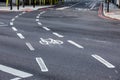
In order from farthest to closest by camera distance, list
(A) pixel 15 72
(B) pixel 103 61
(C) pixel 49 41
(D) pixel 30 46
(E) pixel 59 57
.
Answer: (C) pixel 49 41
(D) pixel 30 46
(E) pixel 59 57
(B) pixel 103 61
(A) pixel 15 72

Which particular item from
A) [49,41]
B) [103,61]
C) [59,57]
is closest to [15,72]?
[59,57]

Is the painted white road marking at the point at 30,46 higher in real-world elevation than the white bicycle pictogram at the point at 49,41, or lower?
higher

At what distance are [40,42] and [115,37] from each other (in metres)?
3.64

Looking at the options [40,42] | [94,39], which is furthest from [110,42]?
[40,42]

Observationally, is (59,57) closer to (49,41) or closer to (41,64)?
(41,64)

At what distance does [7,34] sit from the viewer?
1683 centimetres

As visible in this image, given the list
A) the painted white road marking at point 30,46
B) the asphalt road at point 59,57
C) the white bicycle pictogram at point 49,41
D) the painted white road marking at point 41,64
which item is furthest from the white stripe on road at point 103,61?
the white bicycle pictogram at point 49,41

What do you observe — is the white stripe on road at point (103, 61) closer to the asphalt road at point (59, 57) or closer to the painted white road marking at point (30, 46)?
the asphalt road at point (59, 57)

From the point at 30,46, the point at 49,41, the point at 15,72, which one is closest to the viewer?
the point at 15,72

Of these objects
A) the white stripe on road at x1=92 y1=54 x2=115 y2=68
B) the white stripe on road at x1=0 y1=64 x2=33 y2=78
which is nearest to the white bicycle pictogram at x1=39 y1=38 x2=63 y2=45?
the white stripe on road at x1=92 y1=54 x2=115 y2=68

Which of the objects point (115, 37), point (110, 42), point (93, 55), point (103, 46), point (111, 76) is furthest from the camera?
point (115, 37)

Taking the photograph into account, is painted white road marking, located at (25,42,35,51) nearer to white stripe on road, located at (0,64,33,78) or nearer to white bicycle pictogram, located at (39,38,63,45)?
white bicycle pictogram, located at (39,38,63,45)

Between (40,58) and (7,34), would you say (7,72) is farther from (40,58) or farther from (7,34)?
(7,34)

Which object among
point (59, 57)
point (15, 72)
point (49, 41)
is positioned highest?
point (15, 72)
